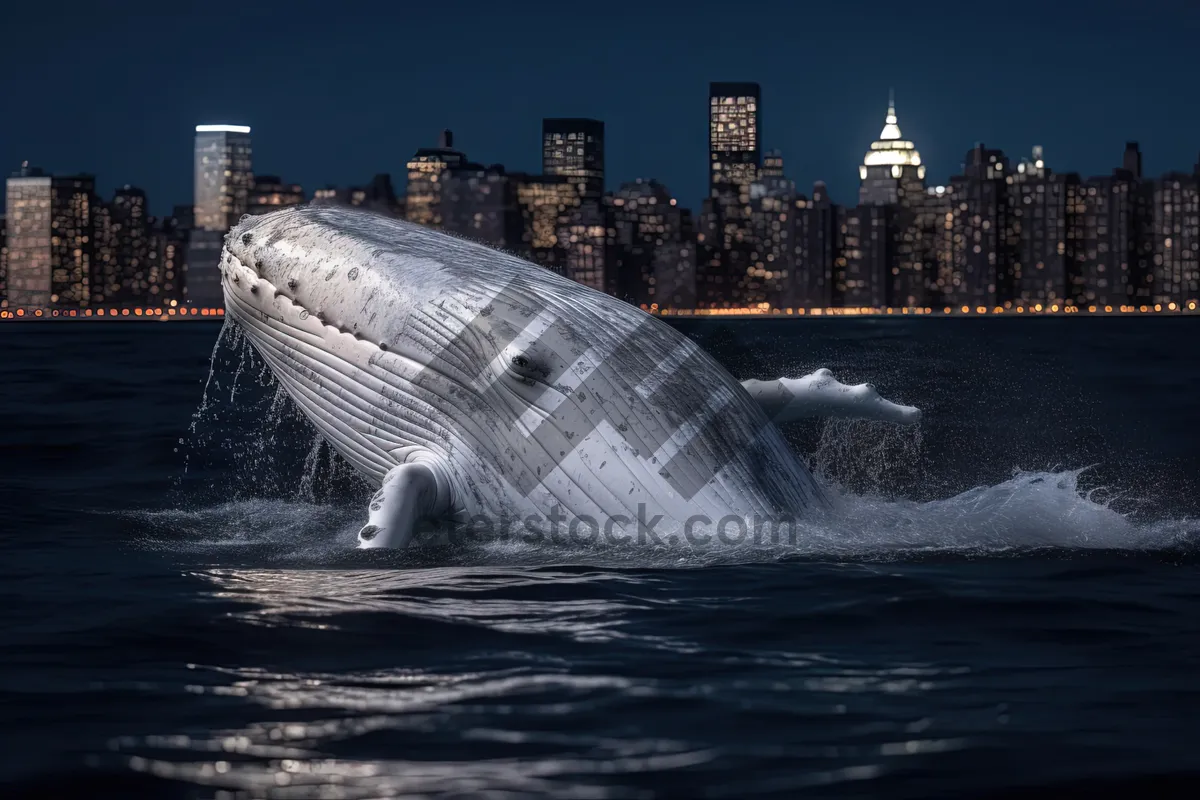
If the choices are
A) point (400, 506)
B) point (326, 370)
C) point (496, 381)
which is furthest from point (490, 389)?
point (326, 370)

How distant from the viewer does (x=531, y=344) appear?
9.66m

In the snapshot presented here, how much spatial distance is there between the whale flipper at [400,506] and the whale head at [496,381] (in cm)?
18

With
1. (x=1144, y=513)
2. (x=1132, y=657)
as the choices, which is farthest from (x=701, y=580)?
(x=1144, y=513)

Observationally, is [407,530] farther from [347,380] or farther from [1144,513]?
[1144,513]

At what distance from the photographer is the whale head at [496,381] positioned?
9.38 m

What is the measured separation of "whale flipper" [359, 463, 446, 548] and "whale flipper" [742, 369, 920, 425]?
2.76 meters

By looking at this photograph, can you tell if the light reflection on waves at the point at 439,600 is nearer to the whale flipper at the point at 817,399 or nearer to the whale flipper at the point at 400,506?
the whale flipper at the point at 400,506

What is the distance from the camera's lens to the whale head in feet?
30.8

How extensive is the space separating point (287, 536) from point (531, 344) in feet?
8.79

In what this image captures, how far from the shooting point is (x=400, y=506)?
30.1ft

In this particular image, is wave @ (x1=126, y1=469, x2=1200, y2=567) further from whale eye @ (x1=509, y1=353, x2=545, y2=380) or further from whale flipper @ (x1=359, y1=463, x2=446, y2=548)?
whale eye @ (x1=509, y1=353, x2=545, y2=380)

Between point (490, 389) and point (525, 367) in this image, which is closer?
point (525, 367)

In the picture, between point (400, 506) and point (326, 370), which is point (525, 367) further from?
point (326, 370)

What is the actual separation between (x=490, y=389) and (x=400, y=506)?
1062 millimetres
